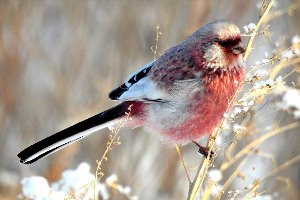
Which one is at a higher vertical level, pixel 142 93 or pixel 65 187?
pixel 142 93

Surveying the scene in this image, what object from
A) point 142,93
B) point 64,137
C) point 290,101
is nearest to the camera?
point 290,101

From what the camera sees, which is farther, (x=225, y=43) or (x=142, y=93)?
(x=142, y=93)

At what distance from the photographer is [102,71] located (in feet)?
22.8

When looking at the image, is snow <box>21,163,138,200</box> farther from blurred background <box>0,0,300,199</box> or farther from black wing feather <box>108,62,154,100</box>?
blurred background <box>0,0,300,199</box>

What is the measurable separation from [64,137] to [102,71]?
366 centimetres

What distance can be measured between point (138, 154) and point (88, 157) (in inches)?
22.3

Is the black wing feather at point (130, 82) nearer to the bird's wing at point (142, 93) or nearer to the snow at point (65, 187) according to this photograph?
the bird's wing at point (142, 93)

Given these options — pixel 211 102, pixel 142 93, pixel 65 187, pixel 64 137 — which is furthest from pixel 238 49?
pixel 65 187

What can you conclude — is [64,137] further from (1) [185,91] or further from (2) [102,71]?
(2) [102,71]

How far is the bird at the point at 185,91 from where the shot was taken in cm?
332

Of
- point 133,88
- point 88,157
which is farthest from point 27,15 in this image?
point 133,88

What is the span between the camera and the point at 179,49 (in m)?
3.48

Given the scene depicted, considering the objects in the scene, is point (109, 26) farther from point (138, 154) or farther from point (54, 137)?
point (54, 137)

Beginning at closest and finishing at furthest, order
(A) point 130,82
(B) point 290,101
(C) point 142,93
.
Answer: (B) point 290,101
(C) point 142,93
(A) point 130,82
